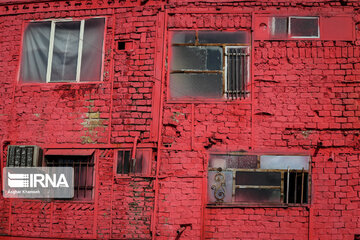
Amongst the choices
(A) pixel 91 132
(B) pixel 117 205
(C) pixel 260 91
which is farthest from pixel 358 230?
(A) pixel 91 132

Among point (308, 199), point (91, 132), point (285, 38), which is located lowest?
point (308, 199)

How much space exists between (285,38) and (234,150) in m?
2.33

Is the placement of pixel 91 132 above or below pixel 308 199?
above

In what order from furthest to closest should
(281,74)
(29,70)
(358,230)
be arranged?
(29,70)
(281,74)
(358,230)

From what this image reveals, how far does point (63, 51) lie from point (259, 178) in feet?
15.0

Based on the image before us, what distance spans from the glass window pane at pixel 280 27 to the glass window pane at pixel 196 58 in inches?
42.8

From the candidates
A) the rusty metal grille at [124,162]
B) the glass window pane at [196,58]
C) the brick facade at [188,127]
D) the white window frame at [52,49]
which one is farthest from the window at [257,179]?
the white window frame at [52,49]

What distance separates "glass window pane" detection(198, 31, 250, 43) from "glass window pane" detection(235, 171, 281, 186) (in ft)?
8.20

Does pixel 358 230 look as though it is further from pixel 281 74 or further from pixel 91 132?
pixel 91 132

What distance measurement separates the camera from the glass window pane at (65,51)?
25.7 ft

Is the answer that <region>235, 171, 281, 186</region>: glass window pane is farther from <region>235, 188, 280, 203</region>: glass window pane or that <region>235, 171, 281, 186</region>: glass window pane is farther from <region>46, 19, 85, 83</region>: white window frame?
<region>46, 19, 85, 83</region>: white window frame

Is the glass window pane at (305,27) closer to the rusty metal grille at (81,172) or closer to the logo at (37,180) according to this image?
the rusty metal grille at (81,172)

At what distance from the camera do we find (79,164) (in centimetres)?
745

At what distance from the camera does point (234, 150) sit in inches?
281
